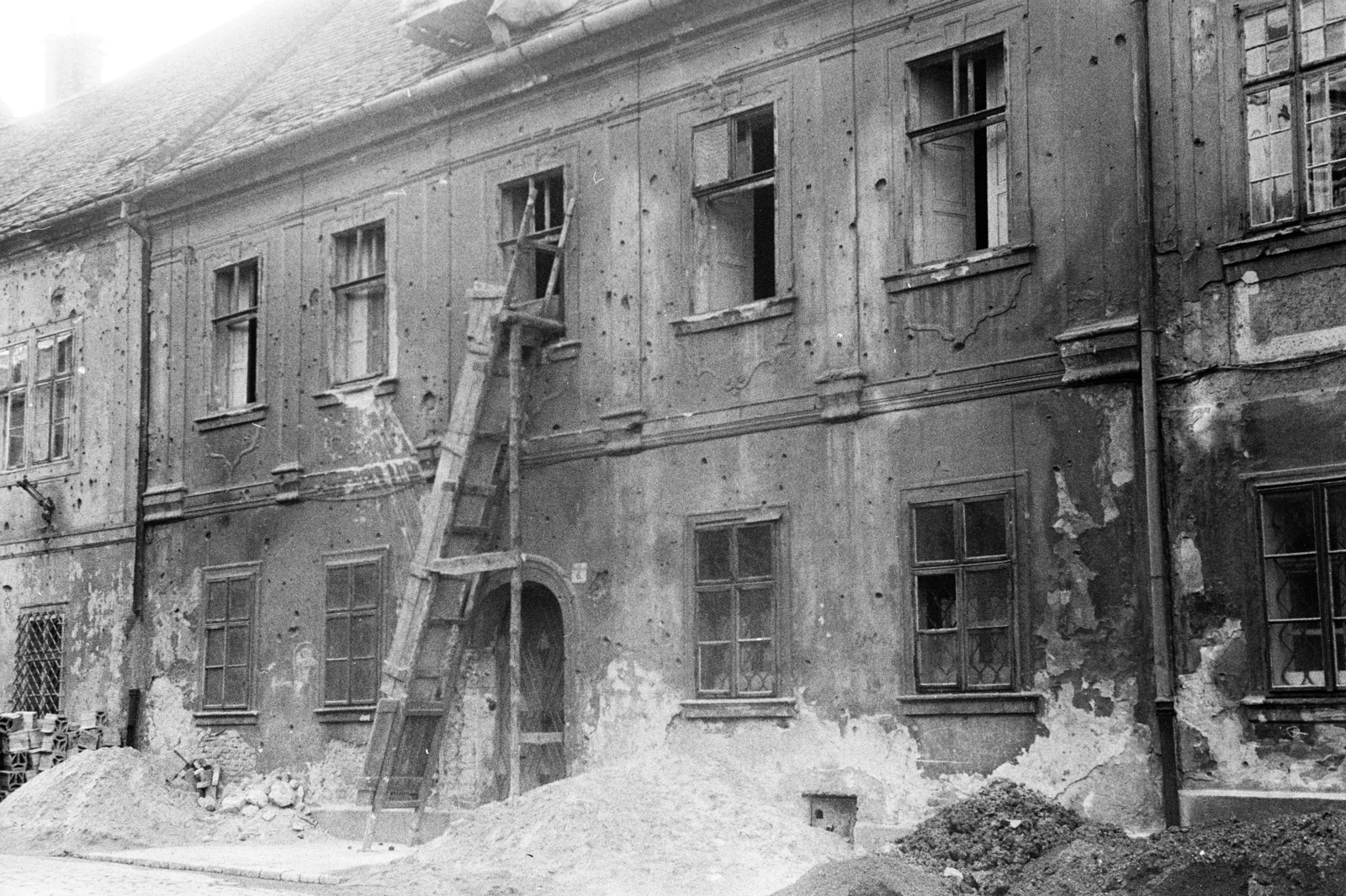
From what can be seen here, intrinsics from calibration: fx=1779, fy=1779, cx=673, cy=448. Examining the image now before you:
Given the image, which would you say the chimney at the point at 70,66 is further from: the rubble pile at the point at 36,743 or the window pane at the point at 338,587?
the window pane at the point at 338,587

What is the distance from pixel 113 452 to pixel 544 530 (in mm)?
7445

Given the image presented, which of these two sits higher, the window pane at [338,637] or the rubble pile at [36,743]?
the window pane at [338,637]

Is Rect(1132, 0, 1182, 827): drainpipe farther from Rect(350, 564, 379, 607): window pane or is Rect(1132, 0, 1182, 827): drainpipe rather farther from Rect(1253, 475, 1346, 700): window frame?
Rect(350, 564, 379, 607): window pane

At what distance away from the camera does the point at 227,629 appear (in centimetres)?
1888

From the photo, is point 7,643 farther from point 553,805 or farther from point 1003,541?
point 1003,541

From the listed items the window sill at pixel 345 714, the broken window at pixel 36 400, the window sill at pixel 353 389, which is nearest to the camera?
the window sill at pixel 345 714

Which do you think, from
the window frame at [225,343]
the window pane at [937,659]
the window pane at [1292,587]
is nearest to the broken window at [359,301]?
the window frame at [225,343]

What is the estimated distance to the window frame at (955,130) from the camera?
1270cm

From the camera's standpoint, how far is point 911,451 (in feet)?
42.7

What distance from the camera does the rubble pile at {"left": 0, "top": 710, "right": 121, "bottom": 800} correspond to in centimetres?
1952

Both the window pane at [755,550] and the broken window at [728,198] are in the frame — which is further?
the broken window at [728,198]

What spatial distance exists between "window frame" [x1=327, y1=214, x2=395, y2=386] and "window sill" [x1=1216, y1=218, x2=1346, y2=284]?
8893 millimetres

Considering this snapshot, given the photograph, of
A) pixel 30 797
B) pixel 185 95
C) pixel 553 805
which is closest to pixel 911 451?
pixel 553 805

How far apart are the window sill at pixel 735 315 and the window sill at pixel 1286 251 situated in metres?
3.70
